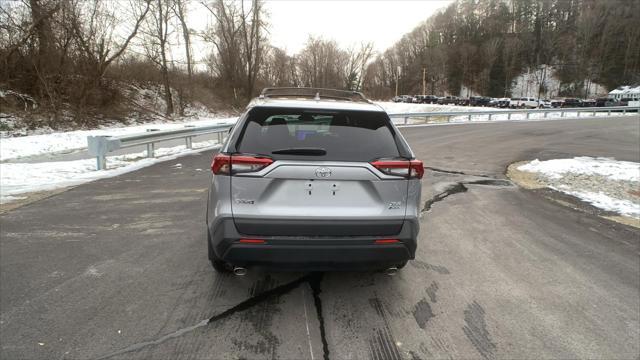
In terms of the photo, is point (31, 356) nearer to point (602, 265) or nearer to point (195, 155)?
point (602, 265)

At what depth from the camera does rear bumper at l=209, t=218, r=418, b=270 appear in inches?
113

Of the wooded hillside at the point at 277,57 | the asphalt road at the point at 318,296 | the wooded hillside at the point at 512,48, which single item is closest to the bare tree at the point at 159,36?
the wooded hillside at the point at 277,57

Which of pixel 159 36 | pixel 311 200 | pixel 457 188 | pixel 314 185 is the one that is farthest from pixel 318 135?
pixel 159 36

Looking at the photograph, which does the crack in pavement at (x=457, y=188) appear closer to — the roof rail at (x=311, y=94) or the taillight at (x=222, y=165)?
the roof rail at (x=311, y=94)

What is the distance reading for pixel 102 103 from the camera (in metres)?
22.7

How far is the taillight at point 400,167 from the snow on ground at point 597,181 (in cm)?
514

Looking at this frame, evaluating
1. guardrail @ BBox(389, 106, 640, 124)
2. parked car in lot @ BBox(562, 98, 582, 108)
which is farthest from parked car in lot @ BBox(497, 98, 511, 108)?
guardrail @ BBox(389, 106, 640, 124)

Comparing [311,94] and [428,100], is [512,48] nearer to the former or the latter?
[428,100]

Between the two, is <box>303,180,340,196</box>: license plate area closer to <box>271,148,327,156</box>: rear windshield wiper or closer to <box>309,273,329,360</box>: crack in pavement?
<box>271,148,327,156</box>: rear windshield wiper

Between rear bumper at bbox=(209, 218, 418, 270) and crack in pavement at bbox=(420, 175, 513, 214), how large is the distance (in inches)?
128

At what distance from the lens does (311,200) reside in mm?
2904

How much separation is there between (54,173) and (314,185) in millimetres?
8672

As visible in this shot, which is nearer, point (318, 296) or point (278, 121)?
point (278, 121)

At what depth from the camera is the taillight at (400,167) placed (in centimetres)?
299
